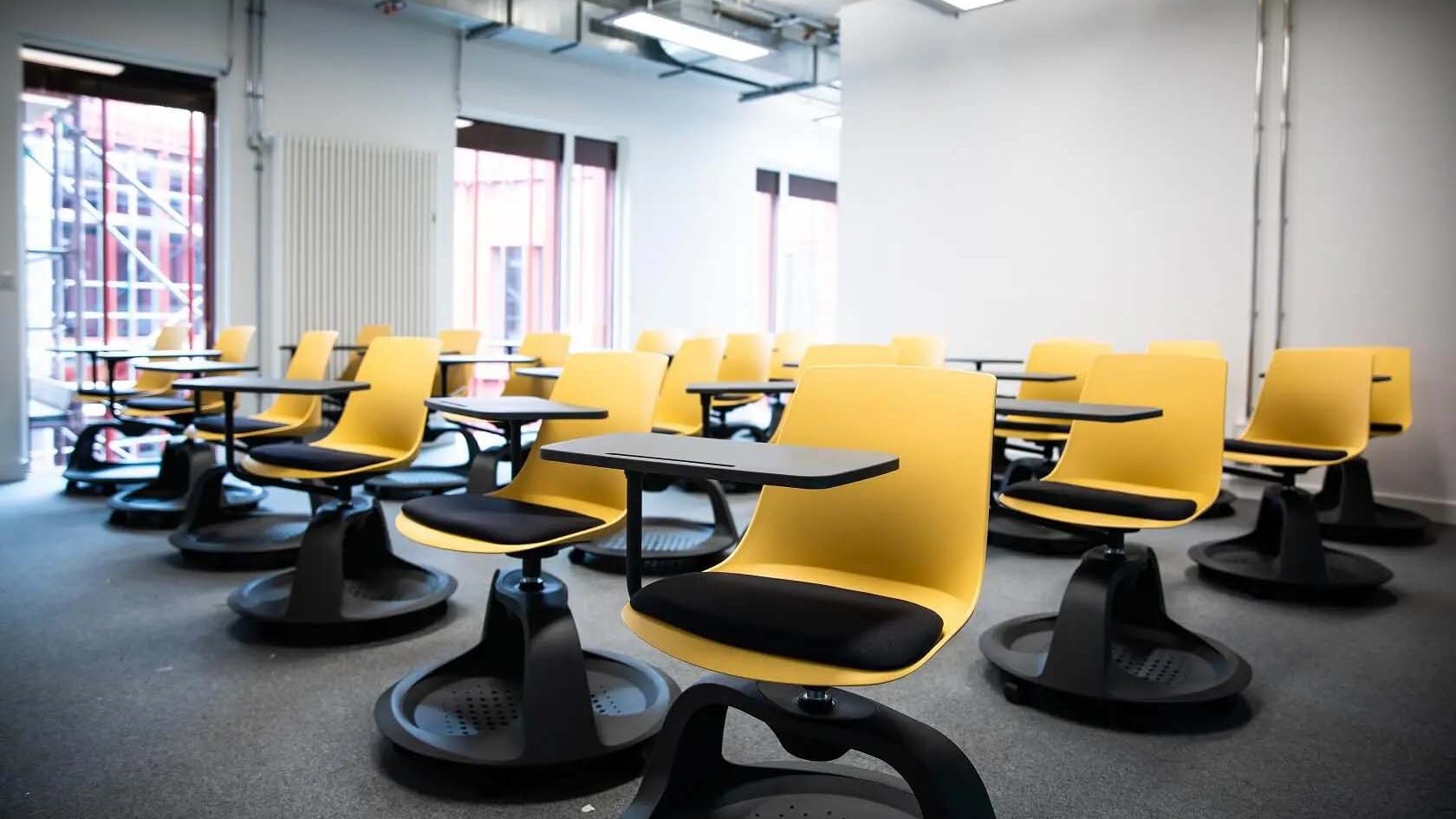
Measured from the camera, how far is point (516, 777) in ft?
6.52

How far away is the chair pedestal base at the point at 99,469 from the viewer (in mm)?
4930

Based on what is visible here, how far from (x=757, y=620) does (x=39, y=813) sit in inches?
57.0

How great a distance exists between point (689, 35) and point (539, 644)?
581 cm

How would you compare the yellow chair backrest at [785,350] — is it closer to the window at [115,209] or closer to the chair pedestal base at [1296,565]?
the chair pedestal base at [1296,565]

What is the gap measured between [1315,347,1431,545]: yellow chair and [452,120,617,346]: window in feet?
20.1

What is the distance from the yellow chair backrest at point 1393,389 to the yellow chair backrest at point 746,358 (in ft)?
9.14

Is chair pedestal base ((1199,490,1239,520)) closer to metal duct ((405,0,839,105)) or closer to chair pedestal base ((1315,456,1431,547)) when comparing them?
chair pedestal base ((1315,456,1431,547))

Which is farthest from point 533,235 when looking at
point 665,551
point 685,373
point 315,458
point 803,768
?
point 803,768

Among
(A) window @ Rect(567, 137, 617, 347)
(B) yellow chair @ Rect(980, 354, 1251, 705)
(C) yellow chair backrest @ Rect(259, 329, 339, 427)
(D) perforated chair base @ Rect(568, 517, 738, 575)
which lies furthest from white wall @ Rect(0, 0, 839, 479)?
(B) yellow chair @ Rect(980, 354, 1251, 705)

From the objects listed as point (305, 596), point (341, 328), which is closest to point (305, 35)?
point (341, 328)

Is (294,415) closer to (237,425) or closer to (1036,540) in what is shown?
(237,425)

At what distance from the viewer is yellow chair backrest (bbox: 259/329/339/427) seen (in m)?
3.99

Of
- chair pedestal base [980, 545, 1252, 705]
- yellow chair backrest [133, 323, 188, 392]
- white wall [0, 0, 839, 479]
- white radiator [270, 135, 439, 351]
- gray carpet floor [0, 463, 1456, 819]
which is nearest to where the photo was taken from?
gray carpet floor [0, 463, 1456, 819]

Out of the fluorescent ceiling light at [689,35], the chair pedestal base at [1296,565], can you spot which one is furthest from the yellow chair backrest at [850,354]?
the fluorescent ceiling light at [689,35]
